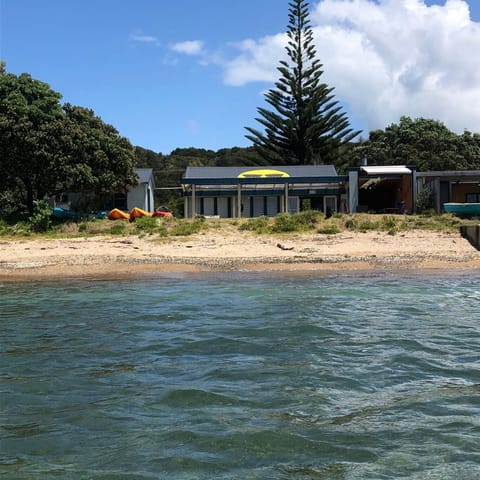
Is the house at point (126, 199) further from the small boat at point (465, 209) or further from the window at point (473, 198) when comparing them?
the window at point (473, 198)

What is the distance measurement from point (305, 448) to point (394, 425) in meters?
0.89

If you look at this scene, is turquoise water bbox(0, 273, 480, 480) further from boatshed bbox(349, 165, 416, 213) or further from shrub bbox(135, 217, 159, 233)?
boatshed bbox(349, 165, 416, 213)

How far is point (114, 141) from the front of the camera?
91.5 ft

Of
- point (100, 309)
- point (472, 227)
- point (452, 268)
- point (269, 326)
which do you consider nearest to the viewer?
point (269, 326)

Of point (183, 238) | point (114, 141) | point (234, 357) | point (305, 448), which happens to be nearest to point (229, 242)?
point (183, 238)

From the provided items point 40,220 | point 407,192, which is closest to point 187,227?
point 40,220

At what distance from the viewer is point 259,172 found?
32094 millimetres

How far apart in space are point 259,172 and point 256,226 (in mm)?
8859

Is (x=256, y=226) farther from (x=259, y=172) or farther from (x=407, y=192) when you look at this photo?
(x=407, y=192)

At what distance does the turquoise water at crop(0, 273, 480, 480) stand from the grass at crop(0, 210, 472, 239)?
11.5m

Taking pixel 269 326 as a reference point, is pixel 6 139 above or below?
above

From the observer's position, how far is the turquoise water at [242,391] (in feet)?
13.9

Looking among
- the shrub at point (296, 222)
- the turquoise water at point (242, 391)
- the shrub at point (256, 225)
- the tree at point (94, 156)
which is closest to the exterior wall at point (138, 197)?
the tree at point (94, 156)

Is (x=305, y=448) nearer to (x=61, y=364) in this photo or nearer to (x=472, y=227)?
(x=61, y=364)
